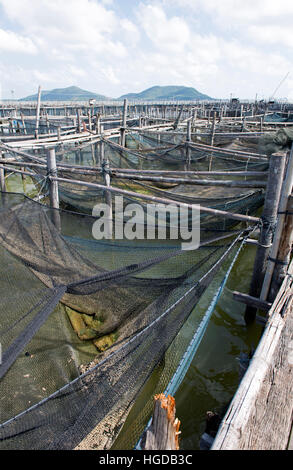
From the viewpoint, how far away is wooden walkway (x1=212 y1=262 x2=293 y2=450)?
180 cm

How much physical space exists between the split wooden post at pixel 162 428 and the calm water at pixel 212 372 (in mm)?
1602

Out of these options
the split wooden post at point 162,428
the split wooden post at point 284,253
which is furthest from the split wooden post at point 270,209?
the split wooden post at point 162,428

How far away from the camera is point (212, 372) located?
153 inches

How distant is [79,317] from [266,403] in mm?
2622

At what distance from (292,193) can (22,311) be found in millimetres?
3038

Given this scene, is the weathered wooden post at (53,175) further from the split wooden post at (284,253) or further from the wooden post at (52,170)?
the split wooden post at (284,253)

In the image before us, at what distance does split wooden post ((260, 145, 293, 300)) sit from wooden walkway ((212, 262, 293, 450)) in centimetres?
72

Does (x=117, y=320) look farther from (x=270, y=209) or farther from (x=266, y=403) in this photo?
(x=270, y=209)

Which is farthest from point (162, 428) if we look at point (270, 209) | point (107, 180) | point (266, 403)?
point (107, 180)

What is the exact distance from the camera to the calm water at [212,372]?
3.12m

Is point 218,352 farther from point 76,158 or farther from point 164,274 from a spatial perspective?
point 76,158

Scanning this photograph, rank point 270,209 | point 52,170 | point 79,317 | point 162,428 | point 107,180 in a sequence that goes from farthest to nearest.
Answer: point 107,180
point 52,170
point 79,317
point 270,209
point 162,428

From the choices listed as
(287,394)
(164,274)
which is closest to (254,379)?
(287,394)
